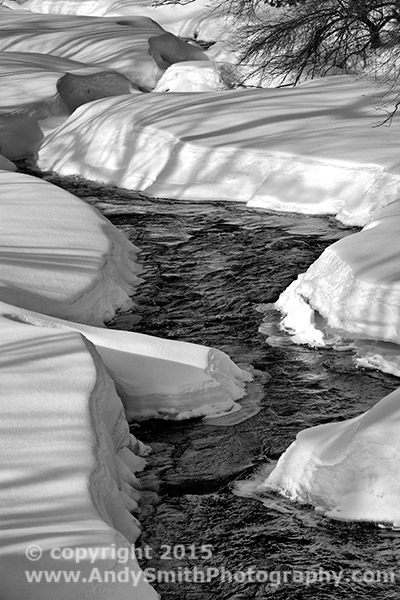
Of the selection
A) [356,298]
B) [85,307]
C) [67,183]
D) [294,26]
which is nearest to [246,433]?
[356,298]

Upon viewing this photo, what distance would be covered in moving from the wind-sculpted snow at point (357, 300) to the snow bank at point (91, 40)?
10323 mm

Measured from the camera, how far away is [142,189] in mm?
10695

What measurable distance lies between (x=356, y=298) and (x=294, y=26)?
7974 mm

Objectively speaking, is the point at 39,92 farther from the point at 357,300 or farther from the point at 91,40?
the point at 357,300

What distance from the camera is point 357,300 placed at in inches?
240

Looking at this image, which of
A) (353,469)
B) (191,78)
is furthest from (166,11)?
(353,469)

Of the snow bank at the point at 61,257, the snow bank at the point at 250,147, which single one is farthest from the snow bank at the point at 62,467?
the snow bank at the point at 250,147

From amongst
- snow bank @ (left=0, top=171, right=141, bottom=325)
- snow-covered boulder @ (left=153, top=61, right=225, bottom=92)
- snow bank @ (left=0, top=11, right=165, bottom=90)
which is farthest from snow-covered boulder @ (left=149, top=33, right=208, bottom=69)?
snow bank @ (left=0, top=171, right=141, bottom=325)

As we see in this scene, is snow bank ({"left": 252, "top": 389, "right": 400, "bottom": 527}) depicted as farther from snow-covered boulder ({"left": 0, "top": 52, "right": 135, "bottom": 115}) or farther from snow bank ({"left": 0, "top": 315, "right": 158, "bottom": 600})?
snow-covered boulder ({"left": 0, "top": 52, "right": 135, "bottom": 115})

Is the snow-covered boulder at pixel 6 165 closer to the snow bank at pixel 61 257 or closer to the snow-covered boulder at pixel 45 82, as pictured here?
the snow-covered boulder at pixel 45 82

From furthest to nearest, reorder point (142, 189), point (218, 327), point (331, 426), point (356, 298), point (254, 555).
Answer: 1. point (142, 189)
2. point (218, 327)
3. point (356, 298)
4. point (331, 426)
5. point (254, 555)

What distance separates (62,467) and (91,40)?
1493 centimetres

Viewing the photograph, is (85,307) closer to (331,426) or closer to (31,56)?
(331,426)

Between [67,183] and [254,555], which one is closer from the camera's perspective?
[254,555]
